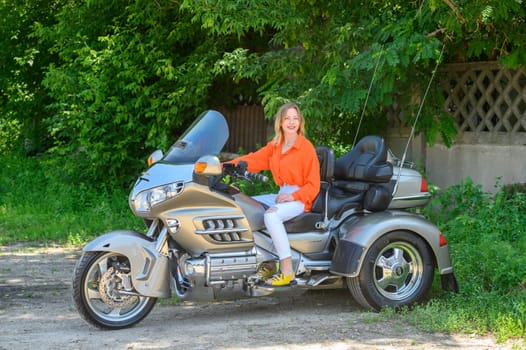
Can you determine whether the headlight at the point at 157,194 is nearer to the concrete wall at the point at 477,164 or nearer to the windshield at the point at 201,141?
the windshield at the point at 201,141

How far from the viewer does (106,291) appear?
6262mm

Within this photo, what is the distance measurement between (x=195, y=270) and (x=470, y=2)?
13.0 feet

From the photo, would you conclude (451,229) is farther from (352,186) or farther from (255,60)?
(255,60)

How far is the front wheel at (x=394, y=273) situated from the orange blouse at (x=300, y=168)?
642 mm

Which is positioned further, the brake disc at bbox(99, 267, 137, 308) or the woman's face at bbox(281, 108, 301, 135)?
the woman's face at bbox(281, 108, 301, 135)

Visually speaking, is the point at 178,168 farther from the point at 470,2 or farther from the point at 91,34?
the point at 91,34

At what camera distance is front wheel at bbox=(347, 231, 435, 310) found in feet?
22.1

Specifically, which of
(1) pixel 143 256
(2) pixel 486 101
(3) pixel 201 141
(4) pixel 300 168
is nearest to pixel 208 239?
(1) pixel 143 256

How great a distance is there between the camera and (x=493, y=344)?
586 centimetres

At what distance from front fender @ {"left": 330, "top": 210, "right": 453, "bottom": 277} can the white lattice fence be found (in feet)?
13.0

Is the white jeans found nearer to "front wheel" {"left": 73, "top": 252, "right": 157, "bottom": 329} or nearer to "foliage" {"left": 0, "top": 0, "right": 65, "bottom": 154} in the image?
"front wheel" {"left": 73, "top": 252, "right": 157, "bottom": 329}

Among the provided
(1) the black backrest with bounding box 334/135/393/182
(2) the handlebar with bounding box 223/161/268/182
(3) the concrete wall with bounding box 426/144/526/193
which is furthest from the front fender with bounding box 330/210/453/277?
(3) the concrete wall with bounding box 426/144/526/193

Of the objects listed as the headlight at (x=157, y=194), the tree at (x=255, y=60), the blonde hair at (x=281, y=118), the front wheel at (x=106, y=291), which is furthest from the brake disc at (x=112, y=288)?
the tree at (x=255, y=60)

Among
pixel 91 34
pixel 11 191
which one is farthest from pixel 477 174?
pixel 11 191
